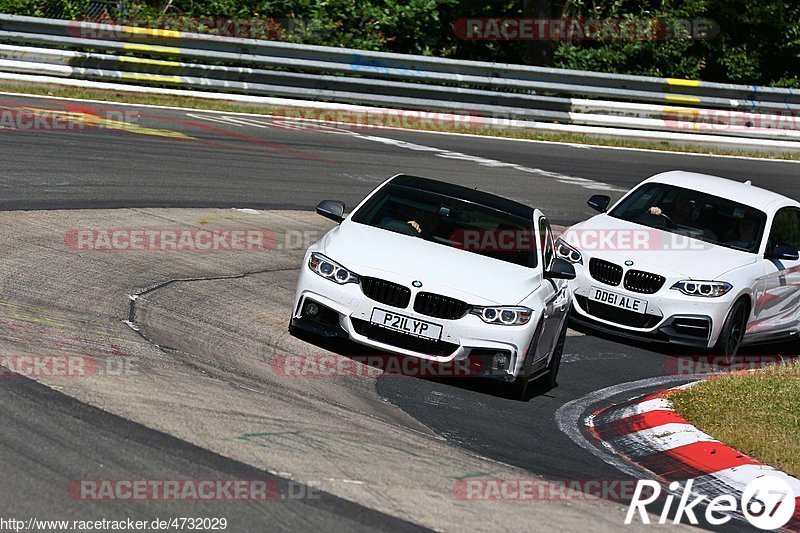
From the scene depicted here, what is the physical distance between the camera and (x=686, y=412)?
962 centimetres

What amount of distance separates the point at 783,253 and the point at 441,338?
210 inches

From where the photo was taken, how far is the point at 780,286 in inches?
524

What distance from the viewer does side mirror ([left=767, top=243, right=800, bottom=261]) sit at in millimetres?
13188

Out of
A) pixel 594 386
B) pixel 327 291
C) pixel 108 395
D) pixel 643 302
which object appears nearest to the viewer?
pixel 108 395

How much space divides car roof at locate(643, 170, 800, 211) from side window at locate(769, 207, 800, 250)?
4.5 inches

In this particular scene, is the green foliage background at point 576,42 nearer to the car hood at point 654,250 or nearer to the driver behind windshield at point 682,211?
the driver behind windshield at point 682,211

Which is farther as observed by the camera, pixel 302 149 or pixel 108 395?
pixel 302 149

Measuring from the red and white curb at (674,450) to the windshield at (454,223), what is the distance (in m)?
1.52

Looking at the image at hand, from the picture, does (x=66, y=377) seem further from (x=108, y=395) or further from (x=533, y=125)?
(x=533, y=125)

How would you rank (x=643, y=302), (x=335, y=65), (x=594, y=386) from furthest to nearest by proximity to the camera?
1. (x=335, y=65)
2. (x=643, y=302)
3. (x=594, y=386)

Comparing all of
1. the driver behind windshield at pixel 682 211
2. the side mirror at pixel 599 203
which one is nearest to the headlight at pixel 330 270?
the side mirror at pixel 599 203

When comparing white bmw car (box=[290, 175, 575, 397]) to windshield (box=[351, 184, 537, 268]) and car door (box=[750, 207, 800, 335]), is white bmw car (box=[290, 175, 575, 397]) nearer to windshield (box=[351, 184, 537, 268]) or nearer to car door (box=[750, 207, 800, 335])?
windshield (box=[351, 184, 537, 268])

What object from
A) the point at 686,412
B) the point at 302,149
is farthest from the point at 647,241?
the point at 302,149

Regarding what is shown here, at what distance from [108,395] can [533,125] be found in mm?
18379
